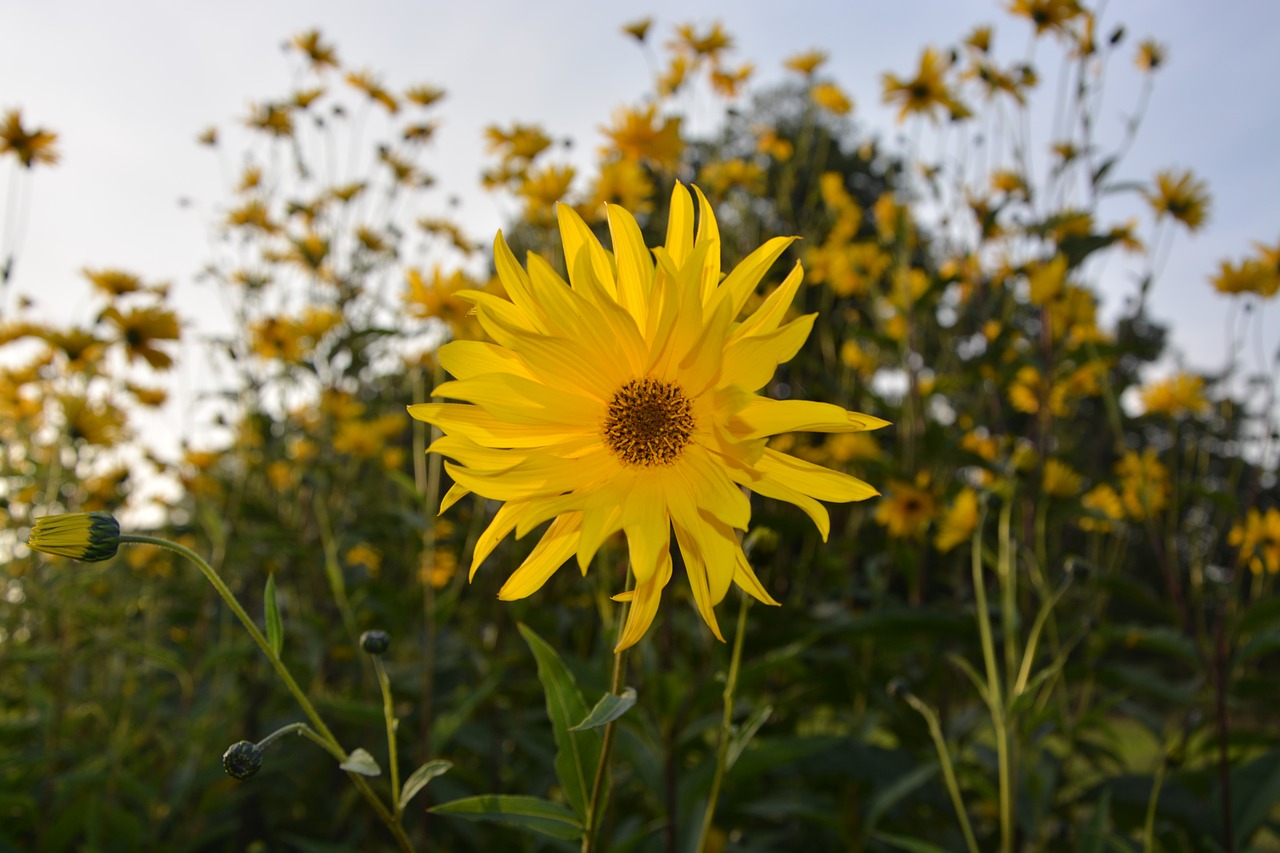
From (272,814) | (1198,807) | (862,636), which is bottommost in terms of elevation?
(272,814)

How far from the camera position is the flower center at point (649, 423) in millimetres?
963

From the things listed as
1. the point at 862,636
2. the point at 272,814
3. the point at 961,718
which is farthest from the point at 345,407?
the point at 961,718

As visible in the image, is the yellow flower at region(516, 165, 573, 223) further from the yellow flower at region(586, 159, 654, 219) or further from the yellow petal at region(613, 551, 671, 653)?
the yellow petal at region(613, 551, 671, 653)

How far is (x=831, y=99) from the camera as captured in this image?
489 cm

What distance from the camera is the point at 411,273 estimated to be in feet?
9.13

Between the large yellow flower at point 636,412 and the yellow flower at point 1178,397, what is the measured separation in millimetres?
4124

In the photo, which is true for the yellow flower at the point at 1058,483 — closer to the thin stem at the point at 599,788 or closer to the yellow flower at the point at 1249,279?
the yellow flower at the point at 1249,279

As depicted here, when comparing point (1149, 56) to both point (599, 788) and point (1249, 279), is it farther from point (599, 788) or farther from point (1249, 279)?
point (599, 788)

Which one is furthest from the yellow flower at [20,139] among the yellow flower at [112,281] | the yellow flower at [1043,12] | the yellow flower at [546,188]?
the yellow flower at [1043,12]

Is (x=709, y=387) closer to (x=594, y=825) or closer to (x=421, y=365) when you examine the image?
(x=594, y=825)

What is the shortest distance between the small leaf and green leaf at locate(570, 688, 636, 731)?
19 cm

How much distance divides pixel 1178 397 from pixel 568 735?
453 centimetres

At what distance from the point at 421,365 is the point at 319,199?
6.16 ft

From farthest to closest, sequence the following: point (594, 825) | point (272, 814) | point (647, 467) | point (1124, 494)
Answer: point (1124, 494)
point (272, 814)
point (647, 467)
point (594, 825)
